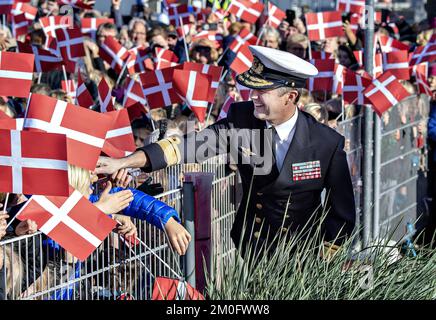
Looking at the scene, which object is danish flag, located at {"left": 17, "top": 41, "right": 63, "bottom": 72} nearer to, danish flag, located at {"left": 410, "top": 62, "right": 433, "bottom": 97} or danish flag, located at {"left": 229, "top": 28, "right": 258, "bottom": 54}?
danish flag, located at {"left": 229, "top": 28, "right": 258, "bottom": 54}

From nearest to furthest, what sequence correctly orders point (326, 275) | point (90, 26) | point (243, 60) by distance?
point (326, 275)
point (243, 60)
point (90, 26)

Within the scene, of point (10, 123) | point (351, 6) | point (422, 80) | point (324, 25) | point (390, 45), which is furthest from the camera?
point (351, 6)

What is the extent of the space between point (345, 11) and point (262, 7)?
8.08ft

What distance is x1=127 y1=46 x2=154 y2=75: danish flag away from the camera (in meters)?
12.9

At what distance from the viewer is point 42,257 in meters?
5.08

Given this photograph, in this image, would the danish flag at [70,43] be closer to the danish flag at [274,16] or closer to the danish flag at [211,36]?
the danish flag at [211,36]

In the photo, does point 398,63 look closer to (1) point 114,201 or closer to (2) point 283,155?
(2) point 283,155

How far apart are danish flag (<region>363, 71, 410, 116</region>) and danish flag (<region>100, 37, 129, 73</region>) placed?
13.1 feet

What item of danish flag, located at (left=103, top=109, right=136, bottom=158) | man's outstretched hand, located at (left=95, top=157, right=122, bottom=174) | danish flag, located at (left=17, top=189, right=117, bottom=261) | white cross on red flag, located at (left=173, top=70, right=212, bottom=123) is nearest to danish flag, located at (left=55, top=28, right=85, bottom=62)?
white cross on red flag, located at (left=173, top=70, right=212, bottom=123)

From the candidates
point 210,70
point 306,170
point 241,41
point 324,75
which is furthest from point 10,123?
point 241,41

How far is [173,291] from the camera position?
5.15m

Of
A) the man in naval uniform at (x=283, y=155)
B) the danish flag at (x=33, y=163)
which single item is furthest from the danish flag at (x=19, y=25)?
the danish flag at (x=33, y=163)

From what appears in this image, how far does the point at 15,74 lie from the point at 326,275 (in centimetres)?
264
